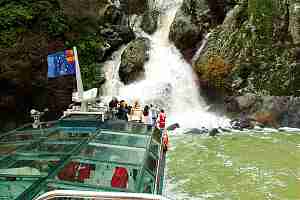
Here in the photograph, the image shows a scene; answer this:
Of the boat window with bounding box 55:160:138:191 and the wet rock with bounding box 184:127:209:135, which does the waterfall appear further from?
the boat window with bounding box 55:160:138:191

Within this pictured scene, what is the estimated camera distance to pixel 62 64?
13.9 meters

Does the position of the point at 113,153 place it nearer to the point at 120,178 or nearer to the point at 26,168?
the point at 120,178

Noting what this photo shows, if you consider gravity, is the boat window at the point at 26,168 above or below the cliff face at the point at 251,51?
below

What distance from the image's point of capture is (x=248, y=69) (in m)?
24.4

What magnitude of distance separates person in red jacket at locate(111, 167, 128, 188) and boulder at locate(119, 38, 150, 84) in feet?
65.9

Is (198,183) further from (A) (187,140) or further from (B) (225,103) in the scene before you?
(B) (225,103)

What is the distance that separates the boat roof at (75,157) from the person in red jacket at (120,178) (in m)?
0.07

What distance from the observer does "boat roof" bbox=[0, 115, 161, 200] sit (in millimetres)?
6527

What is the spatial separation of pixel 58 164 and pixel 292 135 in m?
14.2

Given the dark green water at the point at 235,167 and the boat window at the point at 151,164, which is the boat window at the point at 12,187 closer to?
the boat window at the point at 151,164

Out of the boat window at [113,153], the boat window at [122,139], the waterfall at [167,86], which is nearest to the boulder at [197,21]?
the waterfall at [167,86]

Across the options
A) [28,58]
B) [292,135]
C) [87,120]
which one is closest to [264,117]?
[292,135]

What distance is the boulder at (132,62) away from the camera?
27562 millimetres

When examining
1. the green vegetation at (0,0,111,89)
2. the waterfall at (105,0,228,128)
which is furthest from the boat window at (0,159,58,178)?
the green vegetation at (0,0,111,89)
